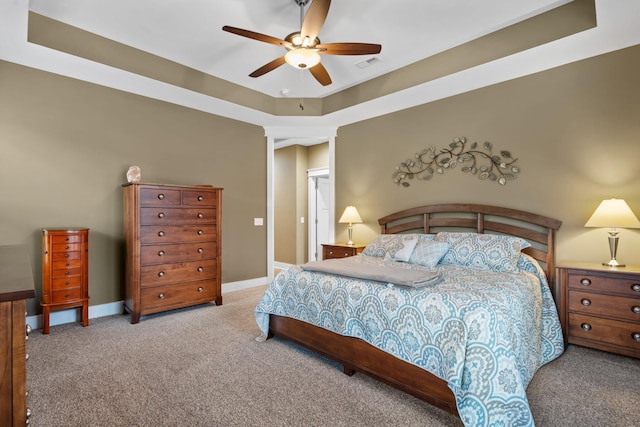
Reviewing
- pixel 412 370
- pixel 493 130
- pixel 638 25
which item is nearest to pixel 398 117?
pixel 493 130

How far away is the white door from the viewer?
23.1ft

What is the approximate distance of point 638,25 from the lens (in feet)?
8.54

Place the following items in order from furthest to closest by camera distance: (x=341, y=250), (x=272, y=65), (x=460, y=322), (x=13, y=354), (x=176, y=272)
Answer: (x=341, y=250)
(x=176, y=272)
(x=272, y=65)
(x=460, y=322)
(x=13, y=354)

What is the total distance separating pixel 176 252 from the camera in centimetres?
377

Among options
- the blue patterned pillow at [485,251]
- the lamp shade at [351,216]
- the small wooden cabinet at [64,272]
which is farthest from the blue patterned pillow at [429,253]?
the small wooden cabinet at [64,272]

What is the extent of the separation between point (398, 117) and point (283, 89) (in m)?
1.71

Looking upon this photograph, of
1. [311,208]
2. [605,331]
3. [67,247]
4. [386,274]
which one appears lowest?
[605,331]

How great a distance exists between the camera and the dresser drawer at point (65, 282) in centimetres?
315

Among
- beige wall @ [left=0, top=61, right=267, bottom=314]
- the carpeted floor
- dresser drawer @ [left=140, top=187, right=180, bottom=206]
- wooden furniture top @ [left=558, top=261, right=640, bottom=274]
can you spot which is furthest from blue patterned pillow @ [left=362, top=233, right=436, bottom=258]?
dresser drawer @ [left=140, top=187, right=180, bottom=206]

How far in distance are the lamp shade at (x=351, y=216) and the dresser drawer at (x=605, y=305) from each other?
2690 mm

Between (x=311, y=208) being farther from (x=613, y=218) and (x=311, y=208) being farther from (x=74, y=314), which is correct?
(x=613, y=218)

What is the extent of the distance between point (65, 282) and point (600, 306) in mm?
4903

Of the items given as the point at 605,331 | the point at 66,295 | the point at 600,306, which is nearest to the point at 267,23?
the point at 66,295

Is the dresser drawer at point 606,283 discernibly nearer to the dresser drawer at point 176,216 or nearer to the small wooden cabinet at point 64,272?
the dresser drawer at point 176,216
